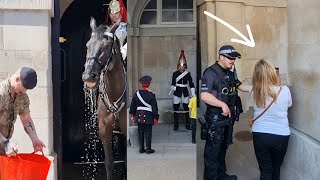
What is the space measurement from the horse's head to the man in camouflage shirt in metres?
0.40

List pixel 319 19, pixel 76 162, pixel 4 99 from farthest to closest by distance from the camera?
pixel 319 19 → pixel 76 162 → pixel 4 99

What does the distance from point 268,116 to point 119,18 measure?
1.63 m

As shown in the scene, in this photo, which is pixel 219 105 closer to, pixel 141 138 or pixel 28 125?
pixel 141 138

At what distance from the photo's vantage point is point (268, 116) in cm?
490

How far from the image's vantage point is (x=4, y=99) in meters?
4.03

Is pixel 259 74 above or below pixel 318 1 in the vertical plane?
below

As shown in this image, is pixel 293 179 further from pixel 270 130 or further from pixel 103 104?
pixel 103 104

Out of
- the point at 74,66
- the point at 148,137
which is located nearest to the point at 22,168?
the point at 74,66

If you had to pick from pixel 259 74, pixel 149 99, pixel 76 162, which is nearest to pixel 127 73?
pixel 149 99

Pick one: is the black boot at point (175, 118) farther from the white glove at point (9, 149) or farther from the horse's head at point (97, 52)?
the white glove at point (9, 149)

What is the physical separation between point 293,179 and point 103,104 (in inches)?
77.6

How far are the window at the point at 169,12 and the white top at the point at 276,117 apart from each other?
1141 mm

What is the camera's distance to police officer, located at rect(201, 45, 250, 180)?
4562 mm

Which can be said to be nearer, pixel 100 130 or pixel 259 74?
pixel 100 130
